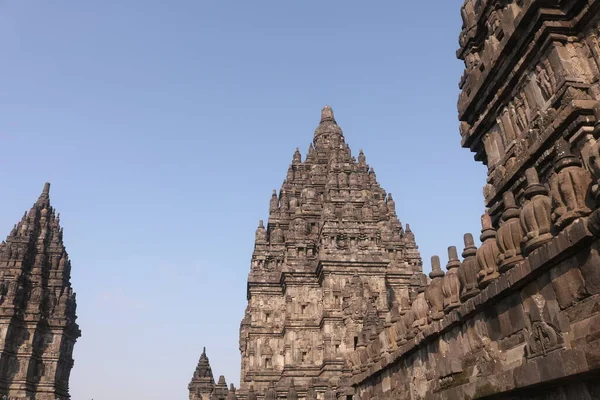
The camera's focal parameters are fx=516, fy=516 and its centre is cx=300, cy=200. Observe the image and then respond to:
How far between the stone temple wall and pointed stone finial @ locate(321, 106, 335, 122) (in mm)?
36994

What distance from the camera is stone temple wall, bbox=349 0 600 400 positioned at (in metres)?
5.18

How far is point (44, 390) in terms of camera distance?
142 ft

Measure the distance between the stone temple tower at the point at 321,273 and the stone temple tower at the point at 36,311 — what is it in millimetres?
16380

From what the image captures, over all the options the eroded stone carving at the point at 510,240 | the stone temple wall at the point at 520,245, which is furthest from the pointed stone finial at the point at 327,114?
the eroded stone carving at the point at 510,240

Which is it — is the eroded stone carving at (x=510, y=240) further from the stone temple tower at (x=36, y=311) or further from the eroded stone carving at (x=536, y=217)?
the stone temple tower at (x=36, y=311)

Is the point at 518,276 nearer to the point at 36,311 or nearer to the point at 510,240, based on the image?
the point at 510,240

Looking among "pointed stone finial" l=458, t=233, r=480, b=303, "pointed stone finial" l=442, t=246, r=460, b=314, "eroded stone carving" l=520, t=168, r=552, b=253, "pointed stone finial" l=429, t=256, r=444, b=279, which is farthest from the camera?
"pointed stone finial" l=429, t=256, r=444, b=279

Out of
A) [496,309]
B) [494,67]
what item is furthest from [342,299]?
[496,309]

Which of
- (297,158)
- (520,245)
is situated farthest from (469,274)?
(297,158)

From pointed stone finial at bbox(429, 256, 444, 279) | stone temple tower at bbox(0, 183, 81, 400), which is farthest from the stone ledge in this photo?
stone temple tower at bbox(0, 183, 81, 400)

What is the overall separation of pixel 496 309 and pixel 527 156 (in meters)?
3.71

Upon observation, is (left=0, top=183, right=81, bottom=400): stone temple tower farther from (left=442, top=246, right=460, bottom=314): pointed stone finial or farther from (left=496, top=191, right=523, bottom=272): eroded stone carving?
(left=496, top=191, right=523, bottom=272): eroded stone carving

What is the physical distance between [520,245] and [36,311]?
47.5 meters

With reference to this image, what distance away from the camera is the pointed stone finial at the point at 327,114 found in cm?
4925
